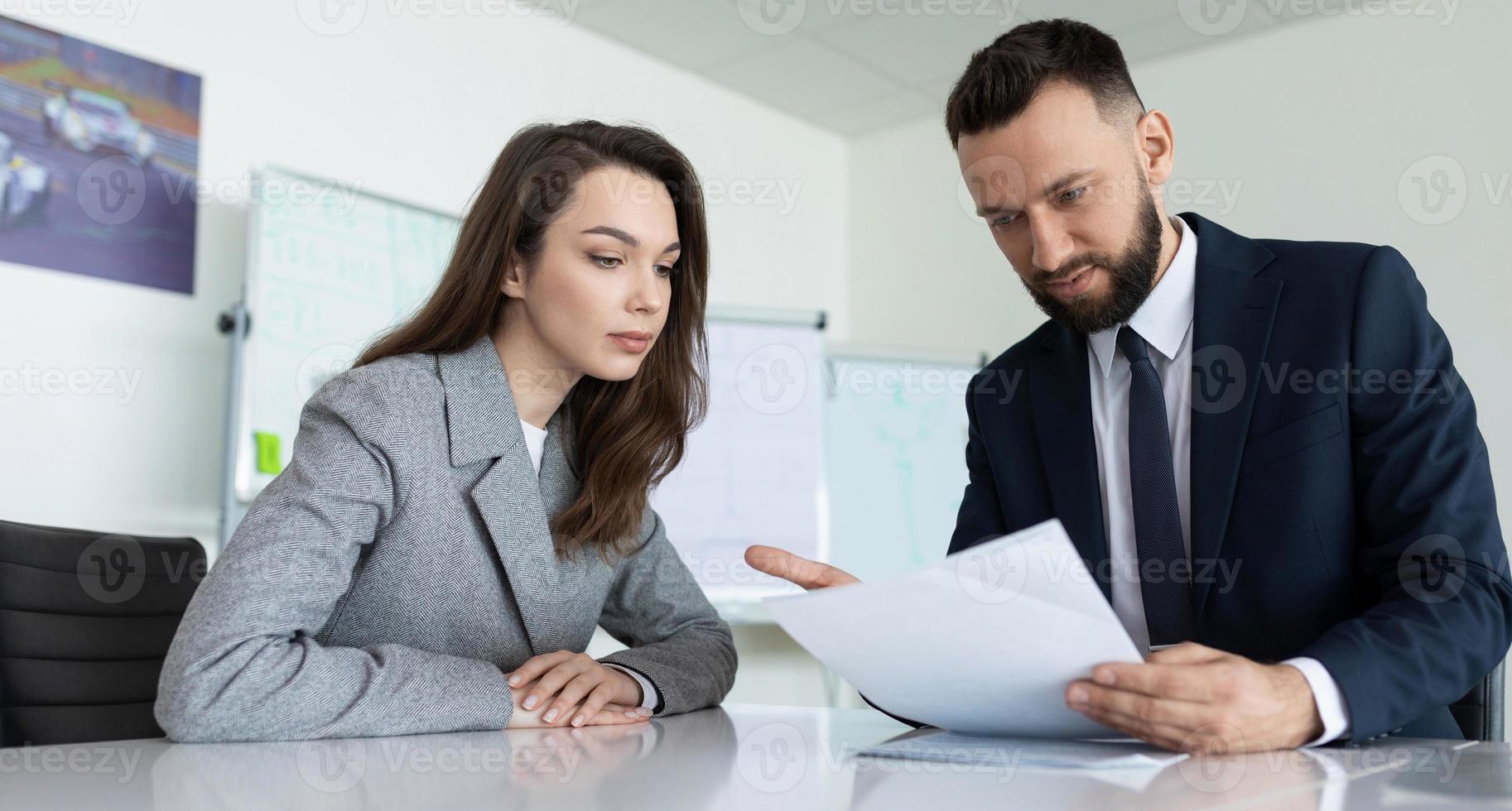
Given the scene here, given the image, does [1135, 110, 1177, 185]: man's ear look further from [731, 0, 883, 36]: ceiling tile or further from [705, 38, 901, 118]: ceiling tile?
[705, 38, 901, 118]: ceiling tile

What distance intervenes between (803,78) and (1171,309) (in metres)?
3.42

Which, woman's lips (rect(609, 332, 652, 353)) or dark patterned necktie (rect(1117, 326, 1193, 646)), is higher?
woman's lips (rect(609, 332, 652, 353))

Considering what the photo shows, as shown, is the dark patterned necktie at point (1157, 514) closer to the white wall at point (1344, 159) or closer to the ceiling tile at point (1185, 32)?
the white wall at point (1344, 159)

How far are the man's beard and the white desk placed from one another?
60 cm

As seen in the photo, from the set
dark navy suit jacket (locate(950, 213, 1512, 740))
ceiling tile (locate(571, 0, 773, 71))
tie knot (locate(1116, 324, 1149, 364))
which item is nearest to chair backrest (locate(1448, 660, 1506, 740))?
dark navy suit jacket (locate(950, 213, 1512, 740))

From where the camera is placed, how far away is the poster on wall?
2.86 meters

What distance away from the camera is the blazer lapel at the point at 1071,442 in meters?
1.48

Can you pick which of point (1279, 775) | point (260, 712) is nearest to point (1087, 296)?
point (1279, 775)

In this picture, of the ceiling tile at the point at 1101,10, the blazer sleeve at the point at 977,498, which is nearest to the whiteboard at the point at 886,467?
the ceiling tile at the point at 1101,10

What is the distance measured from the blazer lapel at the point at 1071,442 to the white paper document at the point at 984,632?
0.44m

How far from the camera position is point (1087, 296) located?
151cm

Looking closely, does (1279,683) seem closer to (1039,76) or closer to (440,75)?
(1039,76)

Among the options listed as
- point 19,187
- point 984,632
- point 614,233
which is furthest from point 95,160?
point 984,632

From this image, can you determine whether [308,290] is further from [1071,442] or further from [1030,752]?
[1030,752]
